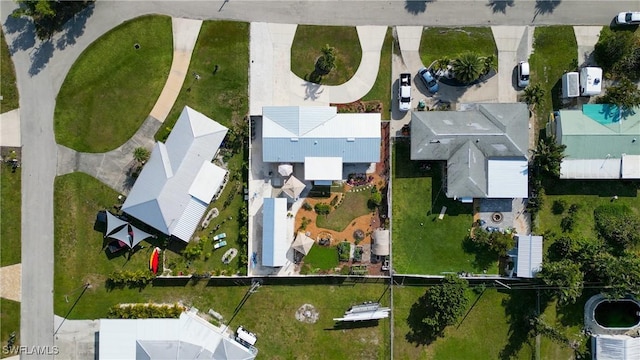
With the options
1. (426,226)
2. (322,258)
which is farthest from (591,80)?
(322,258)

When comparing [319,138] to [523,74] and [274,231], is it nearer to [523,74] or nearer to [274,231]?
[274,231]

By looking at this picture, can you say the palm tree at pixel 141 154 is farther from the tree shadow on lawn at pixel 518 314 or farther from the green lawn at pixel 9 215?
the tree shadow on lawn at pixel 518 314

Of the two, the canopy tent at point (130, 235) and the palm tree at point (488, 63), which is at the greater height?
the palm tree at point (488, 63)

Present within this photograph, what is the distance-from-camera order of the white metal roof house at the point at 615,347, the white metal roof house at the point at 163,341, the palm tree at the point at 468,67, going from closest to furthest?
the palm tree at the point at 468,67 < the white metal roof house at the point at 163,341 < the white metal roof house at the point at 615,347

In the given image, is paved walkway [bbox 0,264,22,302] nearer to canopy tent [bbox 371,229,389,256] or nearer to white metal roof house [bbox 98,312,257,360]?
white metal roof house [bbox 98,312,257,360]

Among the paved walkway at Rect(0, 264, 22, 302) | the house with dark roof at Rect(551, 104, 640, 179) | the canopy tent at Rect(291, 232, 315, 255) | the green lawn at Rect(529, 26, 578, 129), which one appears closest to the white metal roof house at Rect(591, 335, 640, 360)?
the house with dark roof at Rect(551, 104, 640, 179)

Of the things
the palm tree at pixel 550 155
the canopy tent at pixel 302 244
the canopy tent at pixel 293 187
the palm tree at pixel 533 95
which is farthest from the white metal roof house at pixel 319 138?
the palm tree at pixel 550 155
